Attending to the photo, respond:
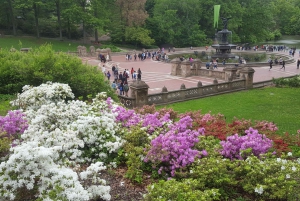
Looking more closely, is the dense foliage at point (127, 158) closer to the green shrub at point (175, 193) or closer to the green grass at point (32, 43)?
the green shrub at point (175, 193)

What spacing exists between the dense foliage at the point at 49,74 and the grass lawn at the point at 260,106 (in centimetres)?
556

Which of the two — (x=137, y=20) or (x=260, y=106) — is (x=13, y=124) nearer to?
(x=260, y=106)

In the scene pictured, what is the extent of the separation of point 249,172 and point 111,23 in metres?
55.6

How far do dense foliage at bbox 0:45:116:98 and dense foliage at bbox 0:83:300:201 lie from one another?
435cm

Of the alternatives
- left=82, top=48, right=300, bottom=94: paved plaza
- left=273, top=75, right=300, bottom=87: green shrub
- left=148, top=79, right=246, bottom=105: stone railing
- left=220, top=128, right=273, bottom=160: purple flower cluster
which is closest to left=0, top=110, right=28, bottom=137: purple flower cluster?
left=220, top=128, right=273, bottom=160: purple flower cluster

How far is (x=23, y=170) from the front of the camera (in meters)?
4.41

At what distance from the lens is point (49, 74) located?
13070mm

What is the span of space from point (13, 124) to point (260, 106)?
1399cm

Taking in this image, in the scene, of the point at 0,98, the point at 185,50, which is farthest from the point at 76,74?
the point at 185,50

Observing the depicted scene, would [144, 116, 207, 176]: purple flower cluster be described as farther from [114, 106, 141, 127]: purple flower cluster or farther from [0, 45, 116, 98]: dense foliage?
[0, 45, 116, 98]: dense foliage

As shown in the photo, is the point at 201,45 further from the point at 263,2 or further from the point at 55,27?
the point at 55,27

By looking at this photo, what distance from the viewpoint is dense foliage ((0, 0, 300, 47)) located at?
175 feet

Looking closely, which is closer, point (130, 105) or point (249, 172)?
point (249, 172)


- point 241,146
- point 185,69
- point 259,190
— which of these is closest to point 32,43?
point 185,69
